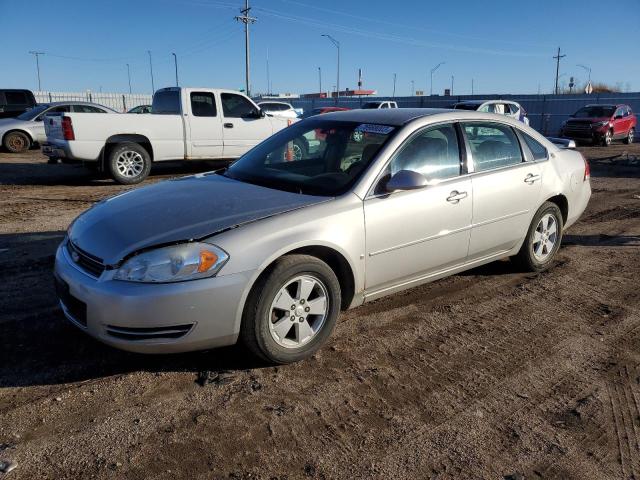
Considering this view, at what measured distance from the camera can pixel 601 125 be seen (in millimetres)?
21781

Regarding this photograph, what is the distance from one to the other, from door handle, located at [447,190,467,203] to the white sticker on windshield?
69 cm

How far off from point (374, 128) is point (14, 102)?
20.3 metres

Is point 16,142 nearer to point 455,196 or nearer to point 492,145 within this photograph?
point 492,145

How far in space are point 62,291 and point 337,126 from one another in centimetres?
244

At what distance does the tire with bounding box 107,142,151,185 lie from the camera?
1028 cm

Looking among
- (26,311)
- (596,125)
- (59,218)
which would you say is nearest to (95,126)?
(59,218)

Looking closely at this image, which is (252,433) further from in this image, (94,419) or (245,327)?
(94,419)

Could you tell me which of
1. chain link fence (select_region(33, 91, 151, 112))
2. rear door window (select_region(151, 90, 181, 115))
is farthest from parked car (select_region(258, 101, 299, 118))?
chain link fence (select_region(33, 91, 151, 112))

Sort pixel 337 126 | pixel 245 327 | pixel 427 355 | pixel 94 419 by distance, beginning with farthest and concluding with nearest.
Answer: pixel 337 126
pixel 427 355
pixel 245 327
pixel 94 419

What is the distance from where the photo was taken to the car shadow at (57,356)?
333cm

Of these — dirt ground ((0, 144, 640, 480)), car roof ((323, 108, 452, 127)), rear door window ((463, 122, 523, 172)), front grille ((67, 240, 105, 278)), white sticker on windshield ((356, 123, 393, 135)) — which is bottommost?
dirt ground ((0, 144, 640, 480))

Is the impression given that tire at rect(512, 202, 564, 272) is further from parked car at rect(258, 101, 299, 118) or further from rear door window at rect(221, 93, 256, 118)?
parked car at rect(258, 101, 299, 118)

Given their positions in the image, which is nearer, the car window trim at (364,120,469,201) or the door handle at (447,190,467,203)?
the car window trim at (364,120,469,201)

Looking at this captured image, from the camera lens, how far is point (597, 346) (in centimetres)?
385
